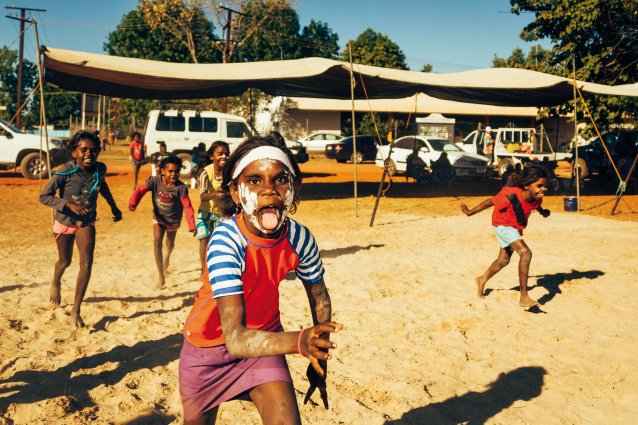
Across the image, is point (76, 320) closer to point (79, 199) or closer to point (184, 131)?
point (79, 199)

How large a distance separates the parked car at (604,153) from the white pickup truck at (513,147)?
2.46 feet

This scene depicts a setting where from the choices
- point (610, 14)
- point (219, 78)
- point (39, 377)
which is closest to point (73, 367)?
point (39, 377)

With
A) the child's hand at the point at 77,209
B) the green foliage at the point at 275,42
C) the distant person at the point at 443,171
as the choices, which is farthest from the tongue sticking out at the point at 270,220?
the green foliage at the point at 275,42

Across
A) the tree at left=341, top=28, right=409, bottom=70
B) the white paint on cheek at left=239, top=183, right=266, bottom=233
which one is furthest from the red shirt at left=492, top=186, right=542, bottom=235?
the tree at left=341, top=28, right=409, bottom=70

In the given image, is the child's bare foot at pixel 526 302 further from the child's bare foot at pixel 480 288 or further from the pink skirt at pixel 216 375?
the pink skirt at pixel 216 375

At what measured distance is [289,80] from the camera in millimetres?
14906

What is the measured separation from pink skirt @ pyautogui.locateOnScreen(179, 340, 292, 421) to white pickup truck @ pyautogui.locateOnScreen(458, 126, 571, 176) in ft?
67.4

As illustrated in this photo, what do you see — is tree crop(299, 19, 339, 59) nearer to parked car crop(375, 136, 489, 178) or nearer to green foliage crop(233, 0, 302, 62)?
green foliage crop(233, 0, 302, 62)

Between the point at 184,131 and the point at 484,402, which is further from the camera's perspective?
the point at 184,131

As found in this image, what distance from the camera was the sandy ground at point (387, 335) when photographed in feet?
13.1

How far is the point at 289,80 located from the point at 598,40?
35.5 ft

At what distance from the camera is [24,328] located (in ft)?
17.8

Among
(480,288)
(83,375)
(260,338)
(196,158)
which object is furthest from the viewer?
(196,158)

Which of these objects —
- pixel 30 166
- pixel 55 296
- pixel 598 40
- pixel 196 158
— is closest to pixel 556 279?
pixel 55 296
